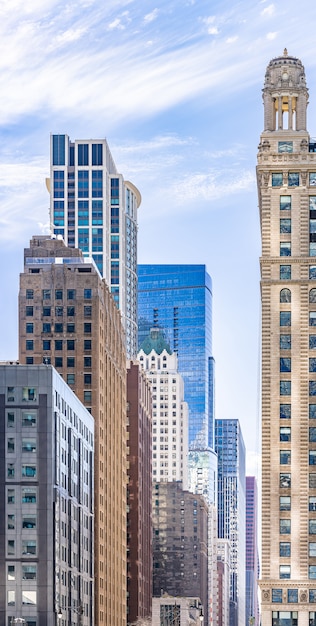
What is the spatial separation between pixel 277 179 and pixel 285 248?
8626mm

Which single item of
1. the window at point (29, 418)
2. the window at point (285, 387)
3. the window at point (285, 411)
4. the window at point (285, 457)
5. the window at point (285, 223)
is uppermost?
the window at point (285, 223)

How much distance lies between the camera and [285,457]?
17750 centimetres

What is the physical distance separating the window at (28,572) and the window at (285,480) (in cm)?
2985

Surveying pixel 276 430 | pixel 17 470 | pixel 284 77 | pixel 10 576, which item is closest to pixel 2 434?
pixel 17 470

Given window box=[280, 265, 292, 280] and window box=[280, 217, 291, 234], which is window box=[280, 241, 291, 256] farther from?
window box=[280, 217, 291, 234]

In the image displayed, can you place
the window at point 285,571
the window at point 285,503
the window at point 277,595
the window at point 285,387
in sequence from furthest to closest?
the window at point 285,387, the window at point 285,503, the window at point 285,571, the window at point 277,595

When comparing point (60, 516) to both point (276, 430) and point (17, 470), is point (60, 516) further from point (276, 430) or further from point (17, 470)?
point (276, 430)

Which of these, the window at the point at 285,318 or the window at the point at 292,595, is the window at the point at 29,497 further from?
the window at the point at 285,318

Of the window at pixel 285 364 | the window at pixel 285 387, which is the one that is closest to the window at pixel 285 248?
the window at pixel 285 364

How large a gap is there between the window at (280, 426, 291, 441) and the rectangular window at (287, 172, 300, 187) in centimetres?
2906

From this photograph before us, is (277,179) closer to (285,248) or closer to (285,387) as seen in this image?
(285,248)

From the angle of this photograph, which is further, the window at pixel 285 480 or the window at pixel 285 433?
the window at pixel 285 433

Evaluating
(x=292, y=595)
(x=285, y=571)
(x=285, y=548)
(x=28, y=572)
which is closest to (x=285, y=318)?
(x=285, y=548)

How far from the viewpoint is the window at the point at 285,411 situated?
179 metres
